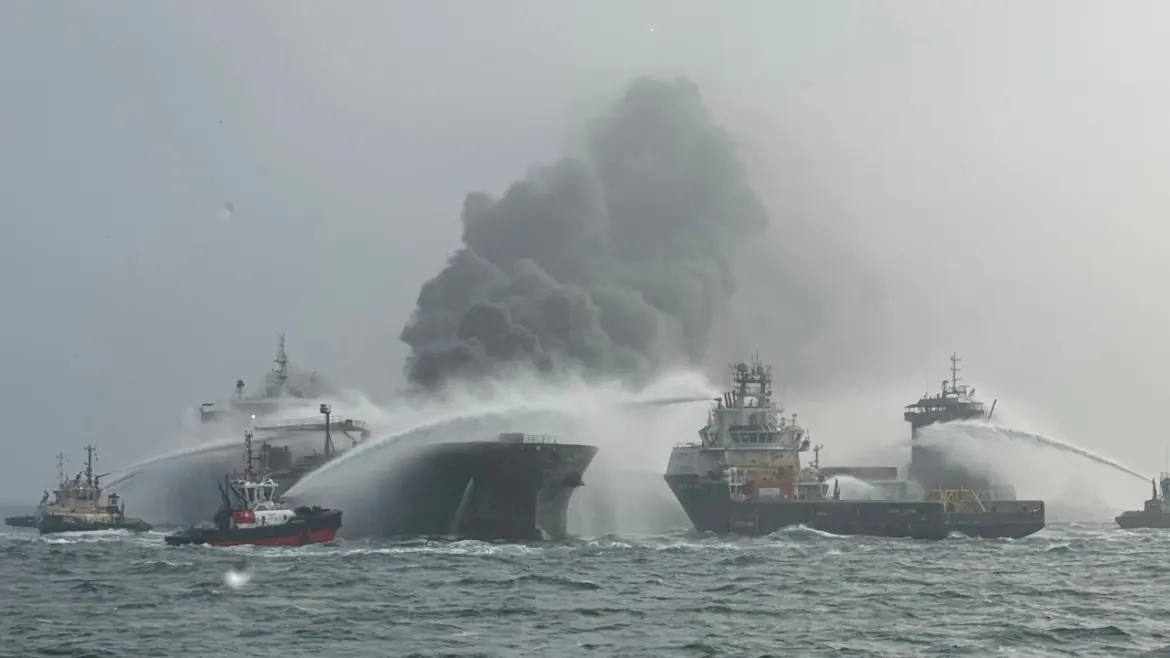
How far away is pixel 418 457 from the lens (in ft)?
245

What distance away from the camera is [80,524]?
99.2 metres


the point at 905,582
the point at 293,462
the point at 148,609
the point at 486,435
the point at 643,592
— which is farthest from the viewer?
the point at 293,462

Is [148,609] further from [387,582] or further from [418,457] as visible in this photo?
[418,457]

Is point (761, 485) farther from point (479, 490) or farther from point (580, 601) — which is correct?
point (580, 601)

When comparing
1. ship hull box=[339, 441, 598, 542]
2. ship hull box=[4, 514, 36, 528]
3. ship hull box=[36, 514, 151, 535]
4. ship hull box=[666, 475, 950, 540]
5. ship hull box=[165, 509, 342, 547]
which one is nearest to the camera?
ship hull box=[165, 509, 342, 547]

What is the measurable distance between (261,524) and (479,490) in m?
12.1

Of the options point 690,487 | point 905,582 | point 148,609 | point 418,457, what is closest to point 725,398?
point 690,487

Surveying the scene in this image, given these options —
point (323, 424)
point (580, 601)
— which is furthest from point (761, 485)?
point (580, 601)

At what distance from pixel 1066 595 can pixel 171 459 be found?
79187mm

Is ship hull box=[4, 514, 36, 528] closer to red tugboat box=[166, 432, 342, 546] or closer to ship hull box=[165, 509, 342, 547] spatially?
red tugboat box=[166, 432, 342, 546]

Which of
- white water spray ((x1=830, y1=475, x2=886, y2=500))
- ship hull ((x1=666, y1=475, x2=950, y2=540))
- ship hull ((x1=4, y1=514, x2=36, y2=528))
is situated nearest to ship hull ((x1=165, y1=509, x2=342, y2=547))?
ship hull ((x1=666, y1=475, x2=950, y2=540))

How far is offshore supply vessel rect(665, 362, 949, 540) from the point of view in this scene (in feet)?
279

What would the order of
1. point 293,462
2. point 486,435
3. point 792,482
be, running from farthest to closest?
1. point 293,462
2. point 792,482
3. point 486,435

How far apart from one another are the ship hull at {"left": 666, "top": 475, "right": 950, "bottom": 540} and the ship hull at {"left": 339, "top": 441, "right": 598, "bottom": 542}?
15698 mm
